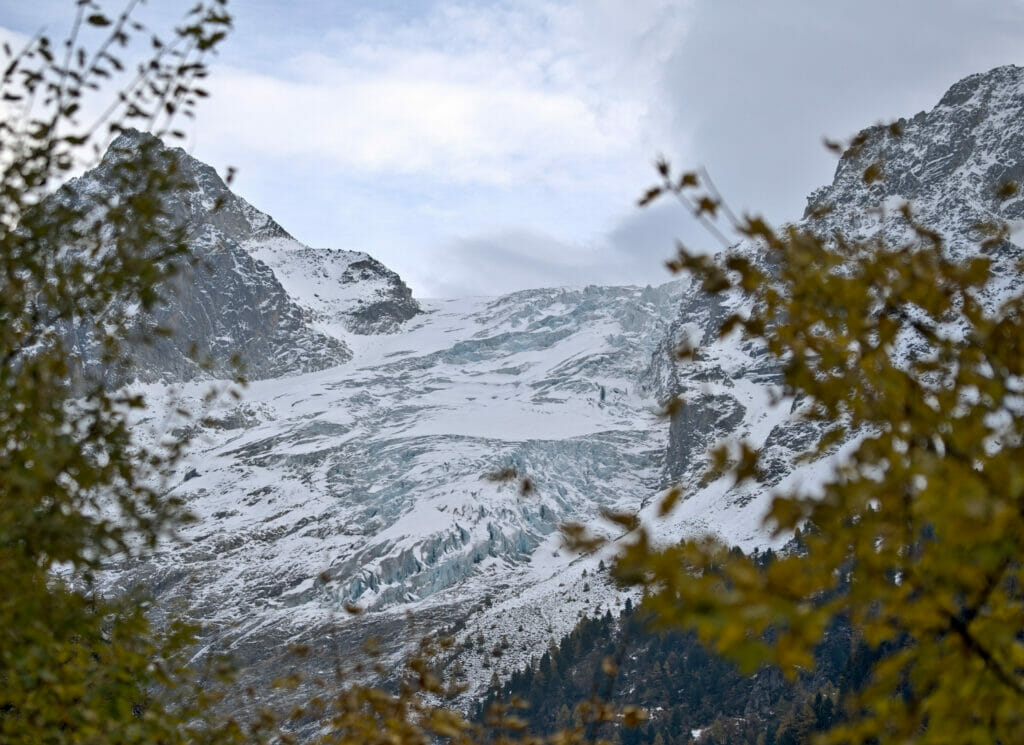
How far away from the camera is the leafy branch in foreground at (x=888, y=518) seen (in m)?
3.25

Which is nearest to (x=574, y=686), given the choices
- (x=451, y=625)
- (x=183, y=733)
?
(x=451, y=625)

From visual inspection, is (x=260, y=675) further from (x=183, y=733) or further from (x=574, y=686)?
(x=183, y=733)

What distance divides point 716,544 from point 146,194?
17.0ft

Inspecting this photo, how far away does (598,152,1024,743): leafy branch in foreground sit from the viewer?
325cm

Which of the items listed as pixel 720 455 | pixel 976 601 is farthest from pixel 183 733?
pixel 976 601

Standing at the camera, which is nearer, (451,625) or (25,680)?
(25,680)

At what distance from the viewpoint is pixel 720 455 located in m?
4.23

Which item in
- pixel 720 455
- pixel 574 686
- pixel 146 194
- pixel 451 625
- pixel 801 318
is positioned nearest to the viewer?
pixel 720 455

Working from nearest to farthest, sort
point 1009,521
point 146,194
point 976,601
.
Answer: point 1009,521, point 976,601, point 146,194

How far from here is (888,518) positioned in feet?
12.9

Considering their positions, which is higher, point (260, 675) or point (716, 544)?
point (260, 675)

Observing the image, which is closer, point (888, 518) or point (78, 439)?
point (888, 518)

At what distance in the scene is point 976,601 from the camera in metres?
3.85

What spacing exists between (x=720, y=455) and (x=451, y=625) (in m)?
179
